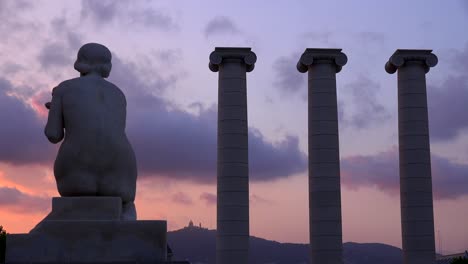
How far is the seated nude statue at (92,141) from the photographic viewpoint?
1667 cm

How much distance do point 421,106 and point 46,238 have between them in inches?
1750

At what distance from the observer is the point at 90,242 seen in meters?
15.9

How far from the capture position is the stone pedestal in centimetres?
1584

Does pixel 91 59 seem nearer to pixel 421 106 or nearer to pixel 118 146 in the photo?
pixel 118 146

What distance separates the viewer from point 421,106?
56.4 meters

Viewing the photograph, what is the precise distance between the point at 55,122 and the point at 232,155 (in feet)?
123

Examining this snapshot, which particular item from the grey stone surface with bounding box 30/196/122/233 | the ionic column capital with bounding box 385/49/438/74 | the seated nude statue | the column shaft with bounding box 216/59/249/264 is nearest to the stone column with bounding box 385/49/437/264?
the ionic column capital with bounding box 385/49/438/74

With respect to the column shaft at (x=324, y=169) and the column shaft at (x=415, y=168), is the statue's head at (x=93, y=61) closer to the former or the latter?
the column shaft at (x=324, y=169)

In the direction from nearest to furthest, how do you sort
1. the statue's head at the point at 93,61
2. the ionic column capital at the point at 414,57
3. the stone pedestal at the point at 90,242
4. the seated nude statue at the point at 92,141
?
the stone pedestal at the point at 90,242 → the seated nude statue at the point at 92,141 → the statue's head at the point at 93,61 → the ionic column capital at the point at 414,57

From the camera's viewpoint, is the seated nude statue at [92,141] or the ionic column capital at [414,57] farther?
the ionic column capital at [414,57]

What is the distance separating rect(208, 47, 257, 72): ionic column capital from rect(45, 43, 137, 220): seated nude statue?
37.5 m

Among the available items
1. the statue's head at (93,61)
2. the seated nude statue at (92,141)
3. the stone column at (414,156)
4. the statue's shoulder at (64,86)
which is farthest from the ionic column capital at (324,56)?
the statue's shoulder at (64,86)

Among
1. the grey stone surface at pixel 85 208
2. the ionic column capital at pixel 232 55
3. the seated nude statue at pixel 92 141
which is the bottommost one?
the grey stone surface at pixel 85 208

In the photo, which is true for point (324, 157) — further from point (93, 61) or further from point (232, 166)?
point (93, 61)
